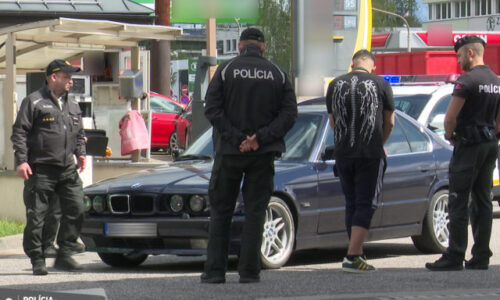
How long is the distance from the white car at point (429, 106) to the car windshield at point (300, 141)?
159 inches

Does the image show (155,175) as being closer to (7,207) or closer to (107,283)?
(107,283)

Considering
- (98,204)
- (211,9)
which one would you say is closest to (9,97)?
(211,9)

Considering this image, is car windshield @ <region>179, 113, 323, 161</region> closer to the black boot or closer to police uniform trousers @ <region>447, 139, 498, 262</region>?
police uniform trousers @ <region>447, 139, 498, 262</region>

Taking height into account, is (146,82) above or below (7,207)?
above

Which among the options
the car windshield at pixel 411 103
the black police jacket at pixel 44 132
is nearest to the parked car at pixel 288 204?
the black police jacket at pixel 44 132

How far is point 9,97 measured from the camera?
15.0 m

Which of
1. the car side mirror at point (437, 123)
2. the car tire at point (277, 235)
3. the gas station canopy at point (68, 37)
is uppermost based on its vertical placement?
the gas station canopy at point (68, 37)

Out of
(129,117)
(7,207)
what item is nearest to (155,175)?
(7,207)

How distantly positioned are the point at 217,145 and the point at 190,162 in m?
2.34

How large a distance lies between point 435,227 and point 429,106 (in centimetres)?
393

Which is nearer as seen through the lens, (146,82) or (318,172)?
(318,172)

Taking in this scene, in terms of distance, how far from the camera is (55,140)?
1015cm

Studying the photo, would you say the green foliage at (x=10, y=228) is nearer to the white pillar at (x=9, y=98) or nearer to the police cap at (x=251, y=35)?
the white pillar at (x=9, y=98)

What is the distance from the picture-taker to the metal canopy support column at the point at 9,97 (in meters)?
14.8
